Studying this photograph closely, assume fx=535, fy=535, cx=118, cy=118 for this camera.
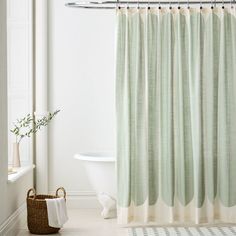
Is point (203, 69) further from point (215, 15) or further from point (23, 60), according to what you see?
point (23, 60)

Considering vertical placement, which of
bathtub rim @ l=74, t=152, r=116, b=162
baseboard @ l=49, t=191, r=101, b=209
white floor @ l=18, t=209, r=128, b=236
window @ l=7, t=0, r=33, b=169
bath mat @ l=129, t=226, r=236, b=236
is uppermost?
window @ l=7, t=0, r=33, b=169

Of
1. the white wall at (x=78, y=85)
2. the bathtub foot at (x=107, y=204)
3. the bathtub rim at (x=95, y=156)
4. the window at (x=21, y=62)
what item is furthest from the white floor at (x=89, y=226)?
the window at (x=21, y=62)

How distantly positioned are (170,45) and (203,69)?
36 centimetres

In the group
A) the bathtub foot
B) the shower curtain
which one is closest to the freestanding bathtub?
the bathtub foot

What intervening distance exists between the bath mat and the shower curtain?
0.08 metres

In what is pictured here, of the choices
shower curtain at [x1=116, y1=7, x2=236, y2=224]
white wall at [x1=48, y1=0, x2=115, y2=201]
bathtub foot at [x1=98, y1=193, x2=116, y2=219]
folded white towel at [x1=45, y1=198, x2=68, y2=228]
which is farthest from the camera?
white wall at [x1=48, y1=0, x2=115, y2=201]

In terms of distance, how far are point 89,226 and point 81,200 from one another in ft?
2.84

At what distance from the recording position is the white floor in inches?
181

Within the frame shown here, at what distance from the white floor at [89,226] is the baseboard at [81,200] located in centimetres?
21

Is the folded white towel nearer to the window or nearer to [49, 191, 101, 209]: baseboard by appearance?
the window

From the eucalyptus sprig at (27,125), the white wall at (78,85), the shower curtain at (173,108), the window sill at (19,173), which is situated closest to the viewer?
the window sill at (19,173)

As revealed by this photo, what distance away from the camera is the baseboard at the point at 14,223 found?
4.12m

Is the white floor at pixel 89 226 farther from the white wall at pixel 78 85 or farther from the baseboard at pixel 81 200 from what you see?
the white wall at pixel 78 85

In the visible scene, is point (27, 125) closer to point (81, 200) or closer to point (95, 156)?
point (95, 156)
